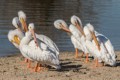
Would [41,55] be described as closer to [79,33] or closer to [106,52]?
[106,52]

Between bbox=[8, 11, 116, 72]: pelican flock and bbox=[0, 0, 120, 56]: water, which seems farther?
bbox=[0, 0, 120, 56]: water

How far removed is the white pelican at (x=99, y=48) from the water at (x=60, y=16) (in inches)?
144

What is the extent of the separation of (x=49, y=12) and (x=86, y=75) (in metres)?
15.9

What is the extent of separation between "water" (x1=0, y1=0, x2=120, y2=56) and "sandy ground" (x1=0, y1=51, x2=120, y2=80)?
10.5 feet

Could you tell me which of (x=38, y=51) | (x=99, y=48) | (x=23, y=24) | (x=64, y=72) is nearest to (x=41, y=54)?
(x=38, y=51)

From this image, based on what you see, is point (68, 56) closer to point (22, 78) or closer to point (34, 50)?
point (34, 50)

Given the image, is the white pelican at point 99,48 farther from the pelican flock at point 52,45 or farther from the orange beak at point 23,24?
the orange beak at point 23,24

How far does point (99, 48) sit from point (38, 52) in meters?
2.01

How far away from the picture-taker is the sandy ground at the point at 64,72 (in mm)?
10898

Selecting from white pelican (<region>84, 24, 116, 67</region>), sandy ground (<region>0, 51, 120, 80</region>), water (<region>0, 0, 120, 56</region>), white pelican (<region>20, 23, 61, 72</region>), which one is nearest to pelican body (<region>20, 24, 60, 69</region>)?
white pelican (<region>20, 23, 61, 72</region>)

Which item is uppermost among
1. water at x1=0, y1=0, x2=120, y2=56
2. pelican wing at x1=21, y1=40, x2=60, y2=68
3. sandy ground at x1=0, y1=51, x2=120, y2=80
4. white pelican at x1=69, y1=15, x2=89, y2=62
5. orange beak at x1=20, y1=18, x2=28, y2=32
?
water at x1=0, y1=0, x2=120, y2=56

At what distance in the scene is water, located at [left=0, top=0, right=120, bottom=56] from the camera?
18.2 m

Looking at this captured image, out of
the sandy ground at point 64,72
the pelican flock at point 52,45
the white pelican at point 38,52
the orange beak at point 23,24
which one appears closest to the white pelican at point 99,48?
the pelican flock at point 52,45

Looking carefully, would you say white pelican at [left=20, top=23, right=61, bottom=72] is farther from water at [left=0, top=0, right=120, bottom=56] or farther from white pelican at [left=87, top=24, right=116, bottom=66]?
water at [left=0, top=0, right=120, bottom=56]
